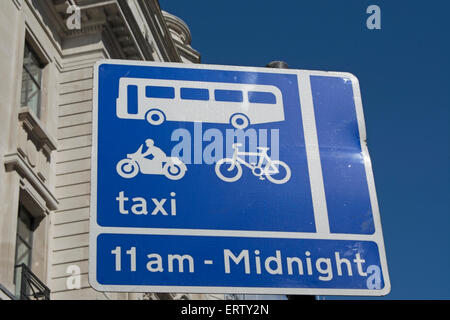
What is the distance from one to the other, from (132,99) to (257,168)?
737 millimetres

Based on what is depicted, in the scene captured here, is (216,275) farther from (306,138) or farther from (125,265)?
(306,138)

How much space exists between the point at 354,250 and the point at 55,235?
14748 millimetres

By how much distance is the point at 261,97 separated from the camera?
4523 mm

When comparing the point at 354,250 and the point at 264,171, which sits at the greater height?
the point at 264,171

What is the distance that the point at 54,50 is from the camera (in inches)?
799

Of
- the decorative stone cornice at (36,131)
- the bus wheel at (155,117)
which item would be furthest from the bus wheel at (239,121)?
the decorative stone cornice at (36,131)

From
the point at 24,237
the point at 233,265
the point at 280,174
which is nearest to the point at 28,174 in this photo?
the point at 24,237

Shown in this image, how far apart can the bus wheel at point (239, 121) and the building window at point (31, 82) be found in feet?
47.0

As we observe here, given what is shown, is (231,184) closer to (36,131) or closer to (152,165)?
(152,165)

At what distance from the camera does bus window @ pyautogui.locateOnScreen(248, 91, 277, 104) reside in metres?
4.50

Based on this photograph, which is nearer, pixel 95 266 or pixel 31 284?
pixel 95 266

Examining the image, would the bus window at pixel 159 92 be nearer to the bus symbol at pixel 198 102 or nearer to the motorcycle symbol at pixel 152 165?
the bus symbol at pixel 198 102

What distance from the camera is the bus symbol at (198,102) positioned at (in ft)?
14.3

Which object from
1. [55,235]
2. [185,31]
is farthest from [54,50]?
[185,31]
